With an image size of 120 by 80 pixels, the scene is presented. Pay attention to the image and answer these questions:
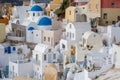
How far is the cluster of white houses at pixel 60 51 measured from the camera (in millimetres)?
22078

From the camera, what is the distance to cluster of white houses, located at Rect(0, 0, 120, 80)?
22.1 metres

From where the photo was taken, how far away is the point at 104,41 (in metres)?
26.0

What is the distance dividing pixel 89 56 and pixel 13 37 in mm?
8578

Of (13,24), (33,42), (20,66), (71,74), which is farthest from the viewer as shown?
(13,24)

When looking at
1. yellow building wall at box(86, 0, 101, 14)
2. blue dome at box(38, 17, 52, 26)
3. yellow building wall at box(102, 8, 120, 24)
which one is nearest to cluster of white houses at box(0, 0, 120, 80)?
blue dome at box(38, 17, 52, 26)

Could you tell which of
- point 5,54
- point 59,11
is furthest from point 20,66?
point 59,11

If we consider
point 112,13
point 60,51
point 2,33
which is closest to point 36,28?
point 2,33

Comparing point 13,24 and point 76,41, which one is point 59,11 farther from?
point 76,41

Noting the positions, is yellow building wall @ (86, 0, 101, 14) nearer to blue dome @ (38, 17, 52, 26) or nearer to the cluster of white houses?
the cluster of white houses

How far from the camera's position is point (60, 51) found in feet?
86.4

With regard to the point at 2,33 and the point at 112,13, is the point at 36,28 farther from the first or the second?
the point at 112,13

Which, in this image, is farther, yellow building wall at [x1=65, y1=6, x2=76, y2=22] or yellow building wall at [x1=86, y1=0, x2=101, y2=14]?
yellow building wall at [x1=65, y1=6, x2=76, y2=22]

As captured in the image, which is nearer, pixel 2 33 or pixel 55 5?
pixel 2 33

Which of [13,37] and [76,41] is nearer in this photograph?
[76,41]
